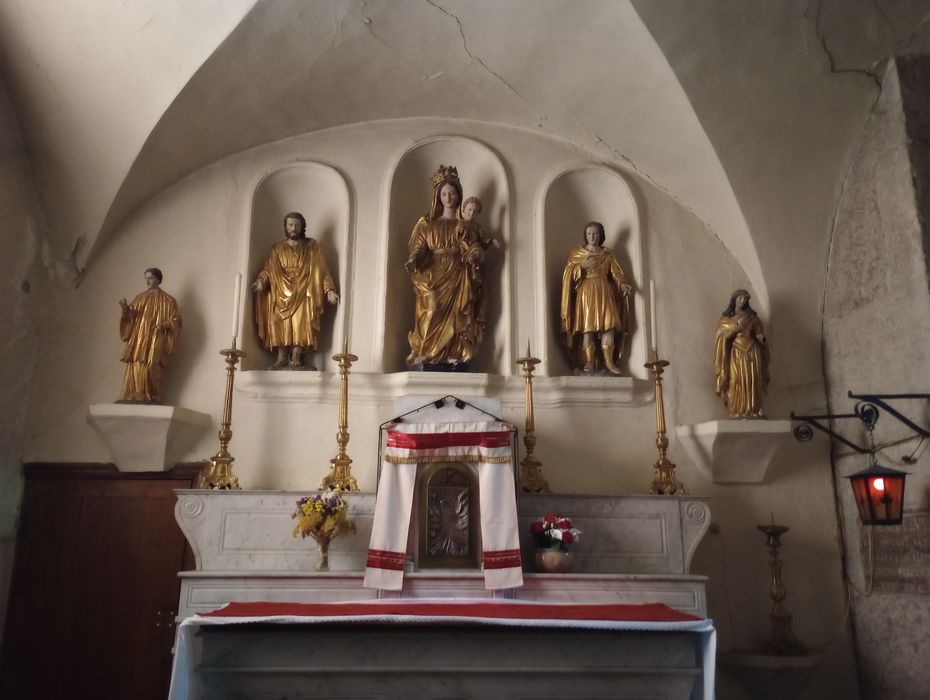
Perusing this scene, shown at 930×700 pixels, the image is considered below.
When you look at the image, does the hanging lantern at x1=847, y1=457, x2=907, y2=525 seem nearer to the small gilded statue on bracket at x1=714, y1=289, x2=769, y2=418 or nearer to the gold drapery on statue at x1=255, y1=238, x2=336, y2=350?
the small gilded statue on bracket at x1=714, y1=289, x2=769, y2=418

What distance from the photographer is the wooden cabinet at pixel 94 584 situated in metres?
5.09

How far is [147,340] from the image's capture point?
5480mm

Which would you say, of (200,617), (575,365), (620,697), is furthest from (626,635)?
(575,365)

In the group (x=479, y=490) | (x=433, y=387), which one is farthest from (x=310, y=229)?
(x=479, y=490)

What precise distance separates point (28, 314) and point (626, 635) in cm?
432

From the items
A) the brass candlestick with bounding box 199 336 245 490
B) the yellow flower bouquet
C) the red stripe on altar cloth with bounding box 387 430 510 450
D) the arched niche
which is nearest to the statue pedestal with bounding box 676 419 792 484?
the arched niche

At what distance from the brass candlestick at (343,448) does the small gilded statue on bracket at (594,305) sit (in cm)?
163

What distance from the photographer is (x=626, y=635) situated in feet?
13.0

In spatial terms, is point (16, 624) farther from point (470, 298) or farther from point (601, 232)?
point (601, 232)

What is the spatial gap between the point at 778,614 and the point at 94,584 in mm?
4332

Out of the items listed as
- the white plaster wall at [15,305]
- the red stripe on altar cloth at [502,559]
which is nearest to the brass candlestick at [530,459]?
the red stripe on altar cloth at [502,559]

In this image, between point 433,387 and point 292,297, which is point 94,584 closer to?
point 292,297

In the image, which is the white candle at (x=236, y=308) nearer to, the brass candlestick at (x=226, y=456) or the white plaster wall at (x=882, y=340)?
the brass candlestick at (x=226, y=456)

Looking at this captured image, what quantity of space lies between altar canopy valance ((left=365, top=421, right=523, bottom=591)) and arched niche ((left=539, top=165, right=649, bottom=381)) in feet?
4.20
